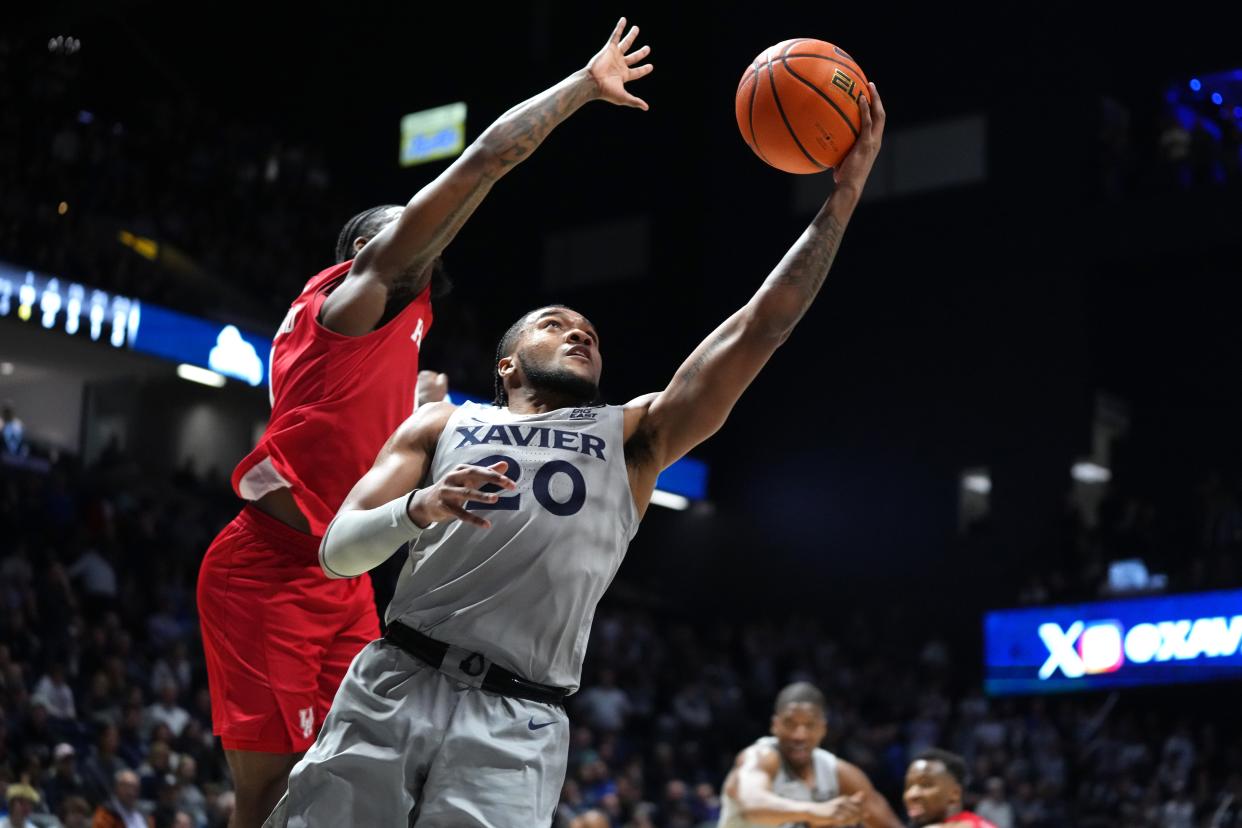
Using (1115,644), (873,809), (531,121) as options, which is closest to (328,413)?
(531,121)

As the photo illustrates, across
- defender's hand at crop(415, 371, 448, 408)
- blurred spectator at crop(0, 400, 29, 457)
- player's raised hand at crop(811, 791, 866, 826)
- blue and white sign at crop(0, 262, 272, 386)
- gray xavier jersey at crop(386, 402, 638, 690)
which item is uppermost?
blue and white sign at crop(0, 262, 272, 386)

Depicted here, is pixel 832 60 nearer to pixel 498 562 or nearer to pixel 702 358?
pixel 702 358

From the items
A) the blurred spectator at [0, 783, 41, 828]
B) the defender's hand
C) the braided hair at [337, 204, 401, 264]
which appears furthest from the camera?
the blurred spectator at [0, 783, 41, 828]

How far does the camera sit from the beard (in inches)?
127

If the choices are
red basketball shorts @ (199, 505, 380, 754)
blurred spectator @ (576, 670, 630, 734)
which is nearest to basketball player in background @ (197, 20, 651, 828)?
red basketball shorts @ (199, 505, 380, 754)

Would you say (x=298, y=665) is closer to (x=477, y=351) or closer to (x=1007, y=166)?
(x=477, y=351)

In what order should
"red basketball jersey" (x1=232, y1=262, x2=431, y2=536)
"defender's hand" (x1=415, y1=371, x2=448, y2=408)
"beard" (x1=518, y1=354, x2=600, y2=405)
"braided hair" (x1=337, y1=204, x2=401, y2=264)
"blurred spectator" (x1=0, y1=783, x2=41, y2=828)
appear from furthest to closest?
"blurred spectator" (x1=0, y1=783, x2=41, y2=828) < "defender's hand" (x1=415, y1=371, x2=448, y2=408) < "braided hair" (x1=337, y1=204, x2=401, y2=264) < "red basketball jersey" (x1=232, y1=262, x2=431, y2=536) < "beard" (x1=518, y1=354, x2=600, y2=405)

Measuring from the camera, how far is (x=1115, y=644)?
16.6 m

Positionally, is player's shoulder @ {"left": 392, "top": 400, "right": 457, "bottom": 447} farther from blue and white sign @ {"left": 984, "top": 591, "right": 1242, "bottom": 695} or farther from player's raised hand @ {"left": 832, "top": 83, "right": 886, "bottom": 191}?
blue and white sign @ {"left": 984, "top": 591, "right": 1242, "bottom": 695}

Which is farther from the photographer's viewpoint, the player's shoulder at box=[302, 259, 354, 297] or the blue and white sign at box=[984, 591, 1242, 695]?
the blue and white sign at box=[984, 591, 1242, 695]

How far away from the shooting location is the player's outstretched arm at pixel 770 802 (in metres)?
5.45

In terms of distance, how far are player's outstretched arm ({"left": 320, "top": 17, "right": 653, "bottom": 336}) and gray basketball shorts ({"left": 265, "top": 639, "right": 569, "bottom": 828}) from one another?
0.95 m

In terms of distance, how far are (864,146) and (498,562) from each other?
1.28 meters

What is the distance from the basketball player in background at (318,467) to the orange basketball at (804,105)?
32 centimetres
